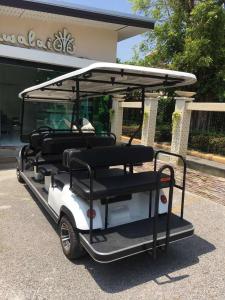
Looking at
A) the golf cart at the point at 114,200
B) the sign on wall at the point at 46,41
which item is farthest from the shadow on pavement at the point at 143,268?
the sign on wall at the point at 46,41

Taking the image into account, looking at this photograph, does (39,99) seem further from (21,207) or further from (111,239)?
(111,239)

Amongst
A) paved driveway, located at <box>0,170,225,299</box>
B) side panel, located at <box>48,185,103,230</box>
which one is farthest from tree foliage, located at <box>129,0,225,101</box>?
side panel, located at <box>48,185,103,230</box>

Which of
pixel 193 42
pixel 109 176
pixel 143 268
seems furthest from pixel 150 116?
pixel 143 268

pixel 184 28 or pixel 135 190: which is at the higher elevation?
pixel 184 28

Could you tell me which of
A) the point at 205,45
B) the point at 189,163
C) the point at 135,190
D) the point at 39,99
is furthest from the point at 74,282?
the point at 205,45

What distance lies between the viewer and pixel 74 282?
309cm

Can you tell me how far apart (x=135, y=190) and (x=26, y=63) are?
8.11 m

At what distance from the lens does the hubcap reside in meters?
3.51

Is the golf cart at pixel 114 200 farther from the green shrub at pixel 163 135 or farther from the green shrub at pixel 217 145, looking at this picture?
the green shrub at pixel 163 135

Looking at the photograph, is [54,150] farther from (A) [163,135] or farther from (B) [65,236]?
(A) [163,135]

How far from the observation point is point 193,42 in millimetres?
10398

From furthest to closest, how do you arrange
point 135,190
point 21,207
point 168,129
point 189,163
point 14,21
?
point 168,129 → point 14,21 → point 189,163 → point 21,207 → point 135,190

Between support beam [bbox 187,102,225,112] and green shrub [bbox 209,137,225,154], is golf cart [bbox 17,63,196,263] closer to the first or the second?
support beam [bbox 187,102,225,112]

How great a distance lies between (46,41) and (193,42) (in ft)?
16.3
